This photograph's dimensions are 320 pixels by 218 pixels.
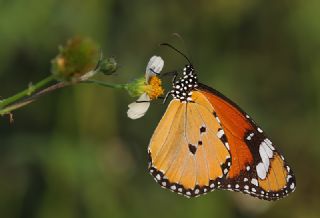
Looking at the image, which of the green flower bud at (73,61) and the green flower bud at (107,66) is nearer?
the green flower bud at (73,61)

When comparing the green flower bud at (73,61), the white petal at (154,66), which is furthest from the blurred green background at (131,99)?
the green flower bud at (73,61)

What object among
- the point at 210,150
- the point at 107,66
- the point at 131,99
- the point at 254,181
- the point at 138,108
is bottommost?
the point at 254,181

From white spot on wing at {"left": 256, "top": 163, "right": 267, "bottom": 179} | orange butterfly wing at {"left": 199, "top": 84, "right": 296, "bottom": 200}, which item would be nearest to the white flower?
orange butterfly wing at {"left": 199, "top": 84, "right": 296, "bottom": 200}

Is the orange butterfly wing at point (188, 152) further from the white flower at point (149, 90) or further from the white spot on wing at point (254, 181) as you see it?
the white flower at point (149, 90)

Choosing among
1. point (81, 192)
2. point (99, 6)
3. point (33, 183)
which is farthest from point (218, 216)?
point (99, 6)

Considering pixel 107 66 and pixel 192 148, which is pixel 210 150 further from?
pixel 107 66

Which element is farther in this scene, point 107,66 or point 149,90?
point 149,90

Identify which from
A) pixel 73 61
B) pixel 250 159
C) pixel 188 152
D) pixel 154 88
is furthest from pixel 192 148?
pixel 73 61

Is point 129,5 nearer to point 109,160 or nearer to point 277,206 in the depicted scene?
point 109,160
